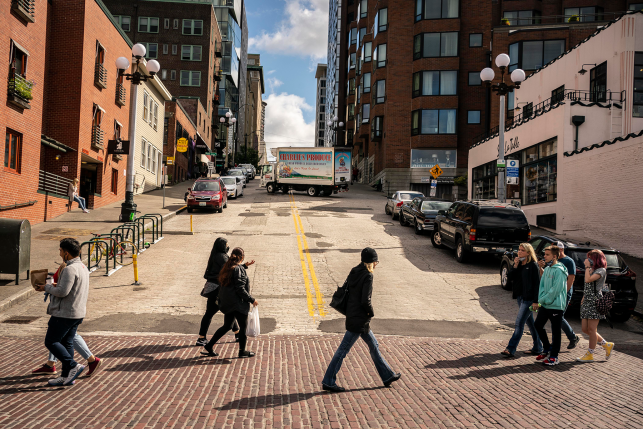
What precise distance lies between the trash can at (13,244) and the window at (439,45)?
41903mm

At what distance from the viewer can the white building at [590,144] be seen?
58.7 feet

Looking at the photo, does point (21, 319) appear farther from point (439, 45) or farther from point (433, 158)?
point (439, 45)

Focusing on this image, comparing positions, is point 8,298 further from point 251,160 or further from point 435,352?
point 251,160

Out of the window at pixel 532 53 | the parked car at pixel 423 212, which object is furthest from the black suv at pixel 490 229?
the window at pixel 532 53

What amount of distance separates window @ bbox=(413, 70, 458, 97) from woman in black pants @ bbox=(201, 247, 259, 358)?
4252 centimetres

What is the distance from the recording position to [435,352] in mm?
8211

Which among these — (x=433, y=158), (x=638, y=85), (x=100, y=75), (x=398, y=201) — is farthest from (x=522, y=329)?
(x=433, y=158)

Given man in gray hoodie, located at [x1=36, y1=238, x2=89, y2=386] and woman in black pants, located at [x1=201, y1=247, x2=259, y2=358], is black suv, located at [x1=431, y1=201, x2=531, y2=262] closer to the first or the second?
woman in black pants, located at [x1=201, y1=247, x2=259, y2=358]

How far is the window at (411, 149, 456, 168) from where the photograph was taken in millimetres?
47375

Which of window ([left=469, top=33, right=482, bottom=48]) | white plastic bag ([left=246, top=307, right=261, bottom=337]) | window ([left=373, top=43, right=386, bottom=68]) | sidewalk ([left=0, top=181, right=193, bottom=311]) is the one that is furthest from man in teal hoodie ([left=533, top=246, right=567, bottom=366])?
window ([left=373, top=43, right=386, bottom=68])

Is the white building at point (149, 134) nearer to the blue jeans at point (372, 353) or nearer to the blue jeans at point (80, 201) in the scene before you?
the blue jeans at point (80, 201)

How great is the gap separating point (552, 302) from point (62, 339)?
6.77m

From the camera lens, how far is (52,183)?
2200 centimetres

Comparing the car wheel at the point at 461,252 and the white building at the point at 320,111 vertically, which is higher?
the white building at the point at 320,111
